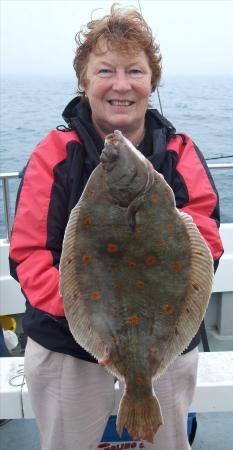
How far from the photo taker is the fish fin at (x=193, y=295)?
1845mm

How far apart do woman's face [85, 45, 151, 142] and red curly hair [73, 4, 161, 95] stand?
39 mm

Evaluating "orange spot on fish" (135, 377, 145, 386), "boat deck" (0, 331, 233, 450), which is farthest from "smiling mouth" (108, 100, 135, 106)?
"boat deck" (0, 331, 233, 450)

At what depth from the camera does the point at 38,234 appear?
211cm

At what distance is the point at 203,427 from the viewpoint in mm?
→ 3584

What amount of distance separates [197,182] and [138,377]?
865mm

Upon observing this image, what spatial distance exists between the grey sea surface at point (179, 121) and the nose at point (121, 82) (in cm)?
329

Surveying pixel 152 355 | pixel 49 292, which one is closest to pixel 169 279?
pixel 152 355

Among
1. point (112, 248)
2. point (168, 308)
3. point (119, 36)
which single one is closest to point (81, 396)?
point (168, 308)

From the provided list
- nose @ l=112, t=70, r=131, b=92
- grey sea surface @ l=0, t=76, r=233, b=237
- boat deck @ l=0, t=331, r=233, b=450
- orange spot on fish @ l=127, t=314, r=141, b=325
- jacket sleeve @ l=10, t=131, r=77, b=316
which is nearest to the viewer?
orange spot on fish @ l=127, t=314, r=141, b=325

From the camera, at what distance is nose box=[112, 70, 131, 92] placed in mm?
2184

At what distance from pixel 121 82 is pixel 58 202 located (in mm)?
583

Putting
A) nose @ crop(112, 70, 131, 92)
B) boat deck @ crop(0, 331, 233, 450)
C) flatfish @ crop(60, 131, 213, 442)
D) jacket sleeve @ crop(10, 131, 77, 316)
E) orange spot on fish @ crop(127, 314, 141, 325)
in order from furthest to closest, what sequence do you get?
boat deck @ crop(0, 331, 233, 450) → nose @ crop(112, 70, 131, 92) → jacket sleeve @ crop(10, 131, 77, 316) → orange spot on fish @ crop(127, 314, 141, 325) → flatfish @ crop(60, 131, 213, 442)

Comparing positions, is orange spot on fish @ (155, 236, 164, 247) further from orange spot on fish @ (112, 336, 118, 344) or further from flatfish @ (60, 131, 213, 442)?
orange spot on fish @ (112, 336, 118, 344)

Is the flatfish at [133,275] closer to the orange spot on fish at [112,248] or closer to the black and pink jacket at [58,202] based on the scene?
the orange spot on fish at [112,248]
